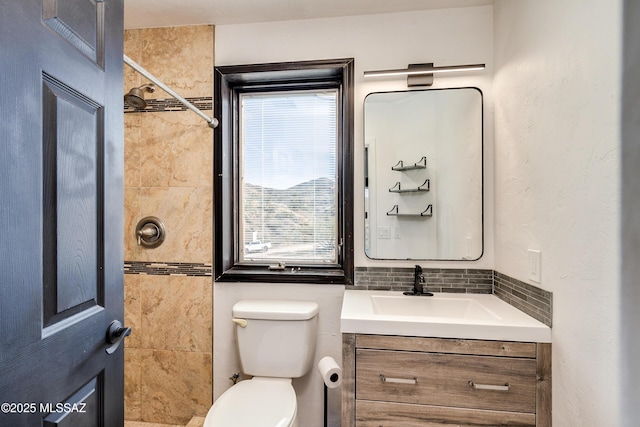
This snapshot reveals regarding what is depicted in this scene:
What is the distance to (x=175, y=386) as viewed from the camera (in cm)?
174

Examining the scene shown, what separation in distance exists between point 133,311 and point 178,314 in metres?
0.28

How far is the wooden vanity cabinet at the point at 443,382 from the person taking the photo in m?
1.09

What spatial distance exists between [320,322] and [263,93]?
138 centimetres

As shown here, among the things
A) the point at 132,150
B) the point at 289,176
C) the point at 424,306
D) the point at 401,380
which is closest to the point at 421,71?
the point at 289,176

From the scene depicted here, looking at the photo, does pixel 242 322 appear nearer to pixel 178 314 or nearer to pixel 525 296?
pixel 178 314

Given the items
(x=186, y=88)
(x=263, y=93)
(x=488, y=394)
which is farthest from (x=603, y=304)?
(x=186, y=88)

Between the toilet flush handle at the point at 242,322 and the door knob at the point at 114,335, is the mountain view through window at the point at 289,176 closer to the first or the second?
the toilet flush handle at the point at 242,322

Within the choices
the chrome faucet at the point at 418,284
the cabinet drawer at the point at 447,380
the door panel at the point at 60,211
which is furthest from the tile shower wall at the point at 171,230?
the chrome faucet at the point at 418,284

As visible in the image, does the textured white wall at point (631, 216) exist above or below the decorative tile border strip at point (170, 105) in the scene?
below

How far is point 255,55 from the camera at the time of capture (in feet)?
5.67

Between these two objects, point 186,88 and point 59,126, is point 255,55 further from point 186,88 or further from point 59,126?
point 59,126

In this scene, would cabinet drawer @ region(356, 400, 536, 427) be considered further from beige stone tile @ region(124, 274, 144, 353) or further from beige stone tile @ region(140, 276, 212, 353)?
beige stone tile @ region(124, 274, 144, 353)

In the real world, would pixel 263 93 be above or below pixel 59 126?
above

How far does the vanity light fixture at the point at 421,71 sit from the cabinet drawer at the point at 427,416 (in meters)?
1.47
